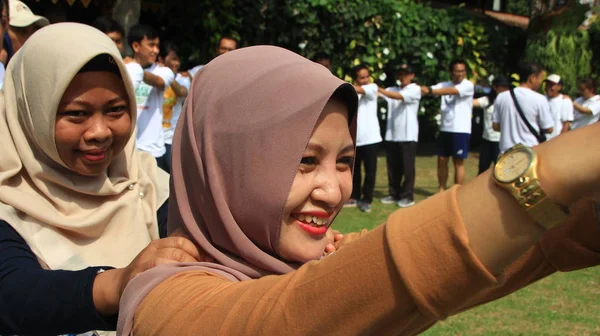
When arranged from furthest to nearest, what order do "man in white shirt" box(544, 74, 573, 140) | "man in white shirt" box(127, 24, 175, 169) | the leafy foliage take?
the leafy foliage < "man in white shirt" box(544, 74, 573, 140) < "man in white shirt" box(127, 24, 175, 169)

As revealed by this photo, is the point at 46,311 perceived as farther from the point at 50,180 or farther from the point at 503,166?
the point at 503,166

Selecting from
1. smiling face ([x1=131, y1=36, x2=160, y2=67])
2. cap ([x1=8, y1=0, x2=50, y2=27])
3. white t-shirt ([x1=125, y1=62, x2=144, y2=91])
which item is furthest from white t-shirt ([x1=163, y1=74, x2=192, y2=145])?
cap ([x1=8, y1=0, x2=50, y2=27])

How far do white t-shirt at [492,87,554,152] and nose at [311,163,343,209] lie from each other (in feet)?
22.6

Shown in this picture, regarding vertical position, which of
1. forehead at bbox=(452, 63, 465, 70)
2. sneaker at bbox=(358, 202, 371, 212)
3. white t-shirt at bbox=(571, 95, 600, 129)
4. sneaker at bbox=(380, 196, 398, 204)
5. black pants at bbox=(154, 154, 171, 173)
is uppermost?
forehead at bbox=(452, 63, 465, 70)

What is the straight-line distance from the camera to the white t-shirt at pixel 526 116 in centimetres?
812

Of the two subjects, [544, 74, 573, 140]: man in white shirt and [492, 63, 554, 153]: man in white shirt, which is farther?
[544, 74, 573, 140]: man in white shirt

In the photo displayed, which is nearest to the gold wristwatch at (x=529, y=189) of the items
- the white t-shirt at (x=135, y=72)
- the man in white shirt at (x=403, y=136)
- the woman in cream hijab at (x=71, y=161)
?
the woman in cream hijab at (x=71, y=161)

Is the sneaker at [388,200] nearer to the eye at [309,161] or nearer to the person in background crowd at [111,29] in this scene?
the person in background crowd at [111,29]

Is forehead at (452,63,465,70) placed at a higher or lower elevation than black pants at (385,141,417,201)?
higher

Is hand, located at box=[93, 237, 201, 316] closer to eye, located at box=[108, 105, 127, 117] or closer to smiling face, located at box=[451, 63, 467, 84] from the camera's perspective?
eye, located at box=[108, 105, 127, 117]

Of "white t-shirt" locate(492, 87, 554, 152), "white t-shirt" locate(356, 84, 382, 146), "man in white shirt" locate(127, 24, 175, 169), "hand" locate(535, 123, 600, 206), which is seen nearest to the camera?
"hand" locate(535, 123, 600, 206)

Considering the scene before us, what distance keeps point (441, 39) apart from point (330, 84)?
11801mm

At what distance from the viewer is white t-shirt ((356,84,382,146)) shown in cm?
896

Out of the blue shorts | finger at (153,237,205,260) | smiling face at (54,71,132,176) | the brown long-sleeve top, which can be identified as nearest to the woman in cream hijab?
smiling face at (54,71,132,176)
